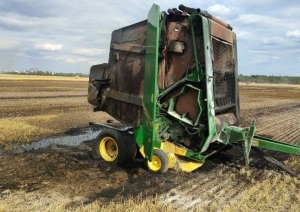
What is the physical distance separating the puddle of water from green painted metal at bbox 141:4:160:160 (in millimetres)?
3190

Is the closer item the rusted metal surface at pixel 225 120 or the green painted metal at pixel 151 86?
the green painted metal at pixel 151 86

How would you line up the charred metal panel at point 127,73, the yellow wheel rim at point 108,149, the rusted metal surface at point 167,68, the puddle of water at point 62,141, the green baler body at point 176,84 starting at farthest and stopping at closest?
the puddle of water at point 62,141
the yellow wheel rim at point 108,149
the charred metal panel at point 127,73
the rusted metal surface at point 167,68
the green baler body at point 176,84

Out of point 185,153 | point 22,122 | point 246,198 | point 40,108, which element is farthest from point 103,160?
point 40,108

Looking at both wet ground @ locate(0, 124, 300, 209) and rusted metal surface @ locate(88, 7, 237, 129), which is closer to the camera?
wet ground @ locate(0, 124, 300, 209)

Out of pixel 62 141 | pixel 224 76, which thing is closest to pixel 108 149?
pixel 224 76

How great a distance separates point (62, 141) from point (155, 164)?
12.7ft

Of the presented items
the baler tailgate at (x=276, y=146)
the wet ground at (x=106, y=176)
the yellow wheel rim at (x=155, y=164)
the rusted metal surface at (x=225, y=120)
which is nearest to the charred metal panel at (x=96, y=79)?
the wet ground at (x=106, y=176)

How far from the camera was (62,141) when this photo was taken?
388 inches

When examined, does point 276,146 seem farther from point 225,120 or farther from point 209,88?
point 209,88

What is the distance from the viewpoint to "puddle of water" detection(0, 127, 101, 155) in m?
8.83

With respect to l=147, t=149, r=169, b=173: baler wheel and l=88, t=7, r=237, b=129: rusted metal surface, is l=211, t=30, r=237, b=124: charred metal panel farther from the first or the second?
l=147, t=149, r=169, b=173: baler wheel

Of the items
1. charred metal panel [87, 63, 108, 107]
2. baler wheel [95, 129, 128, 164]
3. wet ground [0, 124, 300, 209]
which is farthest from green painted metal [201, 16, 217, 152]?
charred metal panel [87, 63, 108, 107]

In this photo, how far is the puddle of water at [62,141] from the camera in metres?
8.83

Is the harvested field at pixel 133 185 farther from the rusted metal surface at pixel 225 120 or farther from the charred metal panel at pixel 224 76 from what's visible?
the charred metal panel at pixel 224 76
